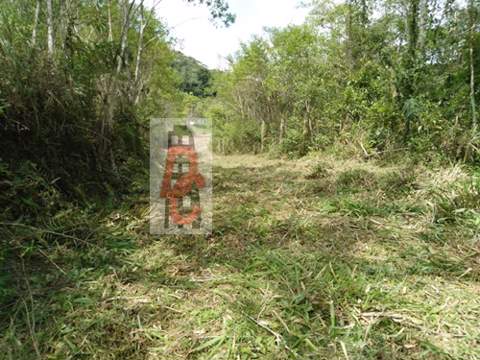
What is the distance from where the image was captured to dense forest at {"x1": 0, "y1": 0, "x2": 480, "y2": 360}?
1.04 metres

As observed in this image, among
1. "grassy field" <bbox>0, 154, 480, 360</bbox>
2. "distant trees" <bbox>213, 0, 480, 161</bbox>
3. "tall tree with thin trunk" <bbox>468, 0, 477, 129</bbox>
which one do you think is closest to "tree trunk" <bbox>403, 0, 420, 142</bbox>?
"distant trees" <bbox>213, 0, 480, 161</bbox>

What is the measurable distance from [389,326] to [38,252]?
5.91ft

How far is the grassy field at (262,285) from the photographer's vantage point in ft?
3.30

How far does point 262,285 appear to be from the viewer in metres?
1.34

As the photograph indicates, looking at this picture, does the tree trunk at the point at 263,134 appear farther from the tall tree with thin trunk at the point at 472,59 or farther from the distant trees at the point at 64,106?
Answer: the distant trees at the point at 64,106

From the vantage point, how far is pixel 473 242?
1.60m

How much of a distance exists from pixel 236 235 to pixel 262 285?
2.00ft

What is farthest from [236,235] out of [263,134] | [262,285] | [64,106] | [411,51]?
[263,134]

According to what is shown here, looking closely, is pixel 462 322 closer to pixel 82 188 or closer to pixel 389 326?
pixel 389 326
